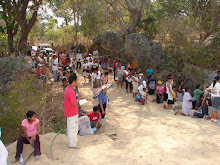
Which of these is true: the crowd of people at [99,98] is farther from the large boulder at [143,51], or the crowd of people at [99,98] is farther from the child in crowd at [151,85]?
the large boulder at [143,51]

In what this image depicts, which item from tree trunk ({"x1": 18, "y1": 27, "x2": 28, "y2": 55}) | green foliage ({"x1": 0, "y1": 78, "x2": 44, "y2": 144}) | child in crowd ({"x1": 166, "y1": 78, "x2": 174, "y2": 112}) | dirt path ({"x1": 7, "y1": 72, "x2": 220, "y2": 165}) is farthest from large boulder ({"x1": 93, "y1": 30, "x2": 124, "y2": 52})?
green foliage ({"x1": 0, "y1": 78, "x2": 44, "y2": 144})

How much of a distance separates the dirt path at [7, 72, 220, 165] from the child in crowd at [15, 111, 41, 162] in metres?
0.18

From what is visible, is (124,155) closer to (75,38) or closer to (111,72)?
(111,72)

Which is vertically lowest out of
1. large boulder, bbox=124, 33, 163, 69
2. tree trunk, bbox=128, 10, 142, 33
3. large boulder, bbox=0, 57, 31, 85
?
large boulder, bbox=0, 57, 31, 85

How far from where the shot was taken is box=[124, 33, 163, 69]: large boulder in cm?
1401

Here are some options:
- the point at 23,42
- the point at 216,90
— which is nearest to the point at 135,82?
the point at 216,90

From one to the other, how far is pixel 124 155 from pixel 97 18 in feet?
59.7

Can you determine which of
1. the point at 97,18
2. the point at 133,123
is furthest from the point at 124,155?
the point at 97,18

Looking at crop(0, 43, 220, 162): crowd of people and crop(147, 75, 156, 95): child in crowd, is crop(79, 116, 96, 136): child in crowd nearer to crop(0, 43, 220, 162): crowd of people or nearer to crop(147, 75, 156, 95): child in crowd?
crop(0, 43, 220, 162): crowd of people

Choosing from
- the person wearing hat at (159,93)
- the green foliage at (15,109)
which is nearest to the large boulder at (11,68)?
the green foliage at (15,109)

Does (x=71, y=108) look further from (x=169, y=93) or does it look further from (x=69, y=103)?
(x=169, y=93)

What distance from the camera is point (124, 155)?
4.53m

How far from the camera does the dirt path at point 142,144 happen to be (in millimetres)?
4335

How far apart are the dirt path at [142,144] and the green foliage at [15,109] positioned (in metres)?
1.11
